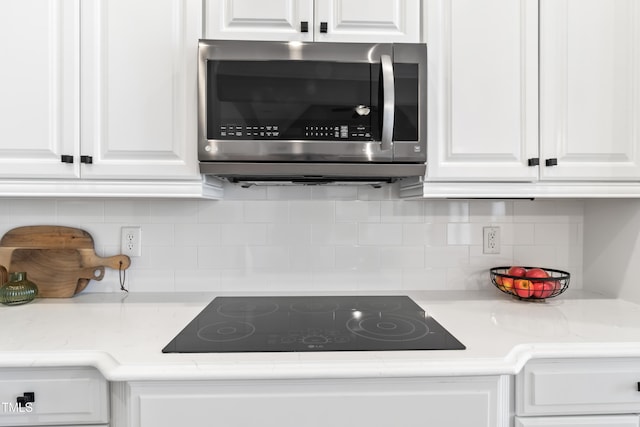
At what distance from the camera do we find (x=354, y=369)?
938 mm

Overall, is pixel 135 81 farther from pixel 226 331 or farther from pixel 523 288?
pixel 523 288

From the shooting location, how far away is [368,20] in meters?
1.31

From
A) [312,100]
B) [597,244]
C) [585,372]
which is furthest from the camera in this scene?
[597,244]

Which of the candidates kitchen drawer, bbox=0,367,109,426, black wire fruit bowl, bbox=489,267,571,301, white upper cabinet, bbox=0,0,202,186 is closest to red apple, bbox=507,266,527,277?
black wire fruit bowl, bbox=489,267,571,301

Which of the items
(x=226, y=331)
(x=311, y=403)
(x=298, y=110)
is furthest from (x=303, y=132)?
(x=311, y=403)

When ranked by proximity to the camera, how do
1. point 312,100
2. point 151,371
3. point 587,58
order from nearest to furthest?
point 151,371, point 312,100, point 587,58

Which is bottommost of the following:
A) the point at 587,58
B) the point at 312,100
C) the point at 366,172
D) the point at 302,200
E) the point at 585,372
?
the point at 585,372

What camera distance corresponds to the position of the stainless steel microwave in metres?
1.23

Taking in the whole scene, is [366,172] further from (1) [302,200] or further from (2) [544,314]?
(2) [544,314]

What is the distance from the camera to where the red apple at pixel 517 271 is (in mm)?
1519

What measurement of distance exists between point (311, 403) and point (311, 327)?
10.5 inches

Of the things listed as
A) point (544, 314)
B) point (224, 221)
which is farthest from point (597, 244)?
point (224, 221)

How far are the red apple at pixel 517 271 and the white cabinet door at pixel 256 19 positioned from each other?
120 centimetres

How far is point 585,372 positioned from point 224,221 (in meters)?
1.33
